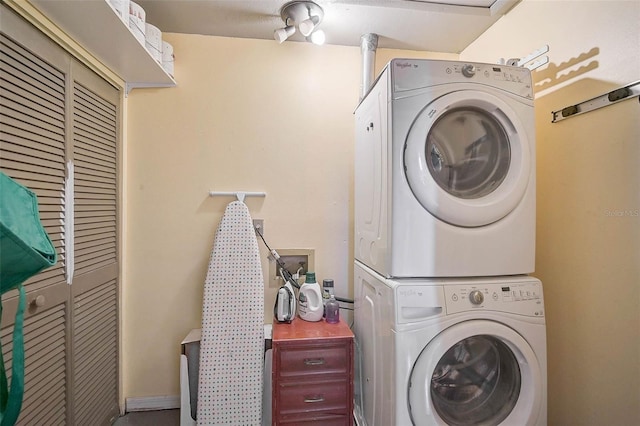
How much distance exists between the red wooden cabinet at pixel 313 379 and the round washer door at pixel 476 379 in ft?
1.43

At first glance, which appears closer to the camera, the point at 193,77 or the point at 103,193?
the point at 103,193

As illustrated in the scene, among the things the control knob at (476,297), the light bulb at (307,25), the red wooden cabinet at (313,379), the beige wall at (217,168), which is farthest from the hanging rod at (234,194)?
the control knob at (476,297)

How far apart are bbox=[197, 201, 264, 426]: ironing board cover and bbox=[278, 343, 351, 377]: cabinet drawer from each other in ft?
0.78

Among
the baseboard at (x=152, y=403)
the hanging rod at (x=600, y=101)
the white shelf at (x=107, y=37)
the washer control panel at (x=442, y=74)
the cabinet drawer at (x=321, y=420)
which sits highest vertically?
the white shelf at (x=107, y=37)

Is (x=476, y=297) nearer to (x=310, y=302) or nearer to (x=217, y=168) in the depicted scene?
(x=310, y=302)

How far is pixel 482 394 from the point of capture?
1.27m

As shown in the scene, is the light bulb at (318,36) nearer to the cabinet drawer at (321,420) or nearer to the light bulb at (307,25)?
the light bulb at (307,25)

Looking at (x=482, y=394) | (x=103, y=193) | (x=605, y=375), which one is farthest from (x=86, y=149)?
(x=605, y=375)

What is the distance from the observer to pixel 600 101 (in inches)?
45.8

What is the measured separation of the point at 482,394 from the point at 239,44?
2299 mm

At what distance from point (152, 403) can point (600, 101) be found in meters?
2.76

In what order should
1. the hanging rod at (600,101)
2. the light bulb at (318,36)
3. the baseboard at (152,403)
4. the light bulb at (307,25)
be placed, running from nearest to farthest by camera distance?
the hanging rod at (600,101)
the light bulb at (307,25)
the light bulb at (318,36)
the baseboard at (152,403)

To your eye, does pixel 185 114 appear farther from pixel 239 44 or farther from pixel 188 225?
pixel 188 225

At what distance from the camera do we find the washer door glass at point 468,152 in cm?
125
